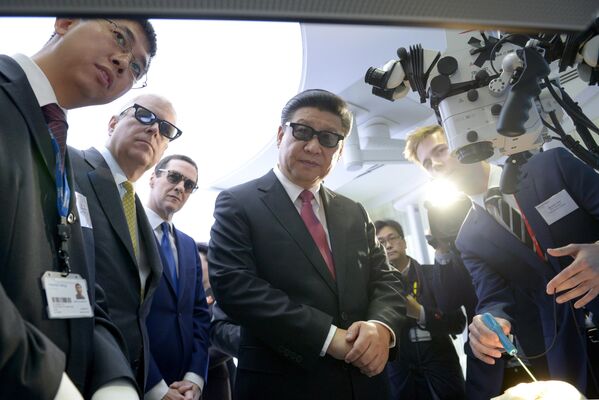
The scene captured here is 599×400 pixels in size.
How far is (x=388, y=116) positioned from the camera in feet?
14.4

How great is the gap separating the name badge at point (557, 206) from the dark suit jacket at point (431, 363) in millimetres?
1127

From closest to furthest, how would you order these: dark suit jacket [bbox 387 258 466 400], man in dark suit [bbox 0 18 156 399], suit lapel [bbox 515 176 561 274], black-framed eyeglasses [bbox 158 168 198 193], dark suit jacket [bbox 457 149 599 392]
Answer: man in dark suit [bbox 0 18 156 399]
dark suit jacket [bbox 457 149 599 392]
suit lapel [bbox 515 176 561 274]
black-framed eyeglasses [bbox 158 168 198 193]
dark suit jacket [bbox 387 258 466 400]

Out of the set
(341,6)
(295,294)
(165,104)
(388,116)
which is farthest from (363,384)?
(388,116)

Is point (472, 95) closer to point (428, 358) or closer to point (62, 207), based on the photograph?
point (62, 207)

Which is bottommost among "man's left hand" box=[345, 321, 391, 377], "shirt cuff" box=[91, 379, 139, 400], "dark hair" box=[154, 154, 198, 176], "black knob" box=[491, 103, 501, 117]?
"man's left hand" box=[345, 321, 391, 377]

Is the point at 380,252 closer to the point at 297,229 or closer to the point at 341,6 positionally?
the point at 297,229

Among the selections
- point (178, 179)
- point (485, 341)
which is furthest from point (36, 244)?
point (178, 179)

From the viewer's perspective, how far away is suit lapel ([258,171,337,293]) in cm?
137

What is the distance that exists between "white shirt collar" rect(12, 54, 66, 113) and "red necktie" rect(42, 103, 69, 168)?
0.04 feet

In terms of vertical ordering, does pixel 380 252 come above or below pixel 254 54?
below

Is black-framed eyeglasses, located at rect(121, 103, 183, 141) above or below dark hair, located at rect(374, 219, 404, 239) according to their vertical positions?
above

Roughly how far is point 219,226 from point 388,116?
3.31 meters

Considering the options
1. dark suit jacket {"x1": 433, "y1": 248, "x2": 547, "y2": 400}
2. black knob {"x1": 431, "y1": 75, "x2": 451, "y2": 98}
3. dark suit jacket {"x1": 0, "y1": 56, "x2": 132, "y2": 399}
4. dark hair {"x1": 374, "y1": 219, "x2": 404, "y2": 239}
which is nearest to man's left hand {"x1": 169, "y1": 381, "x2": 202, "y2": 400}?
dark suit jacket {"x1": 0, "y1": 56, "x2": 132, "y2": 399}

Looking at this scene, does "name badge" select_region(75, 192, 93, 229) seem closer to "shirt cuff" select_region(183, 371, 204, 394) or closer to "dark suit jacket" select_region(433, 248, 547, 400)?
"shirt cuff" select_region(183, 371, 204, 394)
